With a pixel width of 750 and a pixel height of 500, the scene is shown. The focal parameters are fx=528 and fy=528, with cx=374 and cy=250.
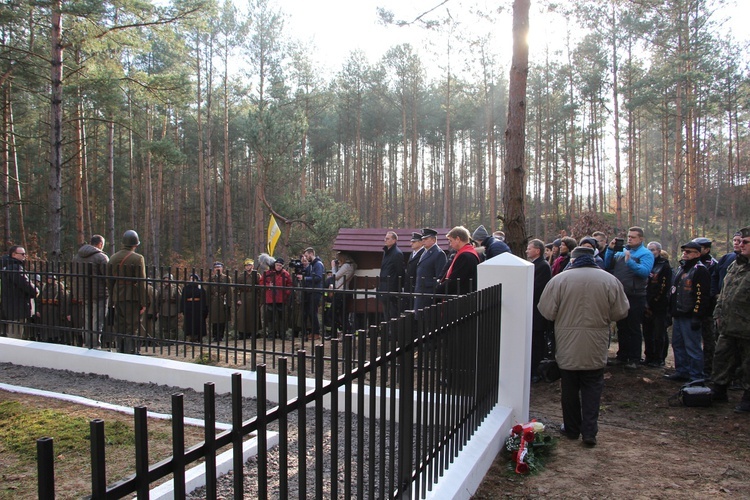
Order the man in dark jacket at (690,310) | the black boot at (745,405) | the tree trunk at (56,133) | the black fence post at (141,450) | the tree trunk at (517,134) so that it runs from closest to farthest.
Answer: the black fence post at (141,450) → the black boot at (745,405) → the man in dark jacket at (690,310) → the tree trunk at (517,134) → the tree trunk at (56,133)

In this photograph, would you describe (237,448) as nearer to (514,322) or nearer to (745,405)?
(514,322)

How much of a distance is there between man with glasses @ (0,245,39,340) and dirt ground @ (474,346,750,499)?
7266mm

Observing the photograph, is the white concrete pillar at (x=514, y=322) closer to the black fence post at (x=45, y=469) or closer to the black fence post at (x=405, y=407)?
the black fence post at (x=405, y=407)

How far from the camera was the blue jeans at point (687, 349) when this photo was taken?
21.7 ft

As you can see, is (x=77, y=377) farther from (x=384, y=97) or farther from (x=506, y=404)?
(x=384, y=97)

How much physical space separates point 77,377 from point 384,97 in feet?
97.4

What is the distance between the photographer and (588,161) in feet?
118

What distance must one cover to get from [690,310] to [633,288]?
962 mm

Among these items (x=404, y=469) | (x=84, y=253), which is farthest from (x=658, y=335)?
(x=84, y=253)

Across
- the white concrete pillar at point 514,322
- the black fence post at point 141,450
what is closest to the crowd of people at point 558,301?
the white concrete pillar at point 514,322

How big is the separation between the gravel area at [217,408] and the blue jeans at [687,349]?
406cm

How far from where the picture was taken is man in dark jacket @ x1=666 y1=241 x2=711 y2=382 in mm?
6543

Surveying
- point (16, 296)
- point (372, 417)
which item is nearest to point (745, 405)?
point (372, 417)

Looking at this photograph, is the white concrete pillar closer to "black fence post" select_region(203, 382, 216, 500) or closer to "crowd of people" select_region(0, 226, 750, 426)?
"crowd of people" select_region(0, 226, 750, 426)
